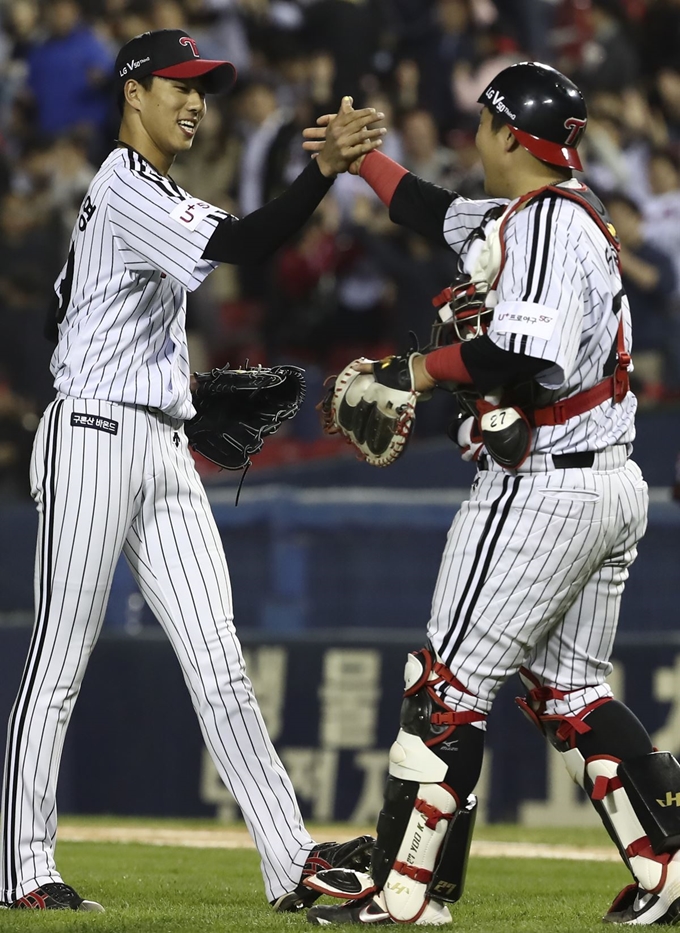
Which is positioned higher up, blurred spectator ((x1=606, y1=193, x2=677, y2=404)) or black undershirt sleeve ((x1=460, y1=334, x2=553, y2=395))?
blurred spectator ((x1=606, y1=193, x2=677, y2=404))

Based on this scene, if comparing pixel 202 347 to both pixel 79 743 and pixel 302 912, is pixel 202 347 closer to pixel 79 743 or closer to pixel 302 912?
pixel 79 743

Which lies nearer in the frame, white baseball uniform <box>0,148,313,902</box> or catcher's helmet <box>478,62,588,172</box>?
catcher's helmet <box>478,62,588,172</box>

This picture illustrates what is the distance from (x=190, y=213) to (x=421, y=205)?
642 mm

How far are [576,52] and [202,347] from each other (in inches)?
145

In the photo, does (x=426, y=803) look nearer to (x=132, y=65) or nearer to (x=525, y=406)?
(x=525, y=406)

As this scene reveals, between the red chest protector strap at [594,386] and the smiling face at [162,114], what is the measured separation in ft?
3.42

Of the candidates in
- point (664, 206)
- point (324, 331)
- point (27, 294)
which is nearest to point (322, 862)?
point (324, 331)

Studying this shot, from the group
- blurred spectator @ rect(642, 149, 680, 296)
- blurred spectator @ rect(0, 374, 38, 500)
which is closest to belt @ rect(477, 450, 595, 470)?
blurred spectator @ rect(0, 374, 38, 500)

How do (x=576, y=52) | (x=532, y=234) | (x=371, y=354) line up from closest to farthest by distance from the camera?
(x=532, y=234) < (x=371, y=354) < (x=576, y=52)

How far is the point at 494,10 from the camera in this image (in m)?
12.2

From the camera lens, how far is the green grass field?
12.4ft

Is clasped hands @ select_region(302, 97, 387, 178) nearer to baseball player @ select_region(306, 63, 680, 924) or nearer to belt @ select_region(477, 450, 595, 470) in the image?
baseball player @ select_region(306, 63, 680, 924)

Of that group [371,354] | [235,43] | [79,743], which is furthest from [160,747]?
[235,43]

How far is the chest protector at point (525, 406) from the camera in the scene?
363cm
